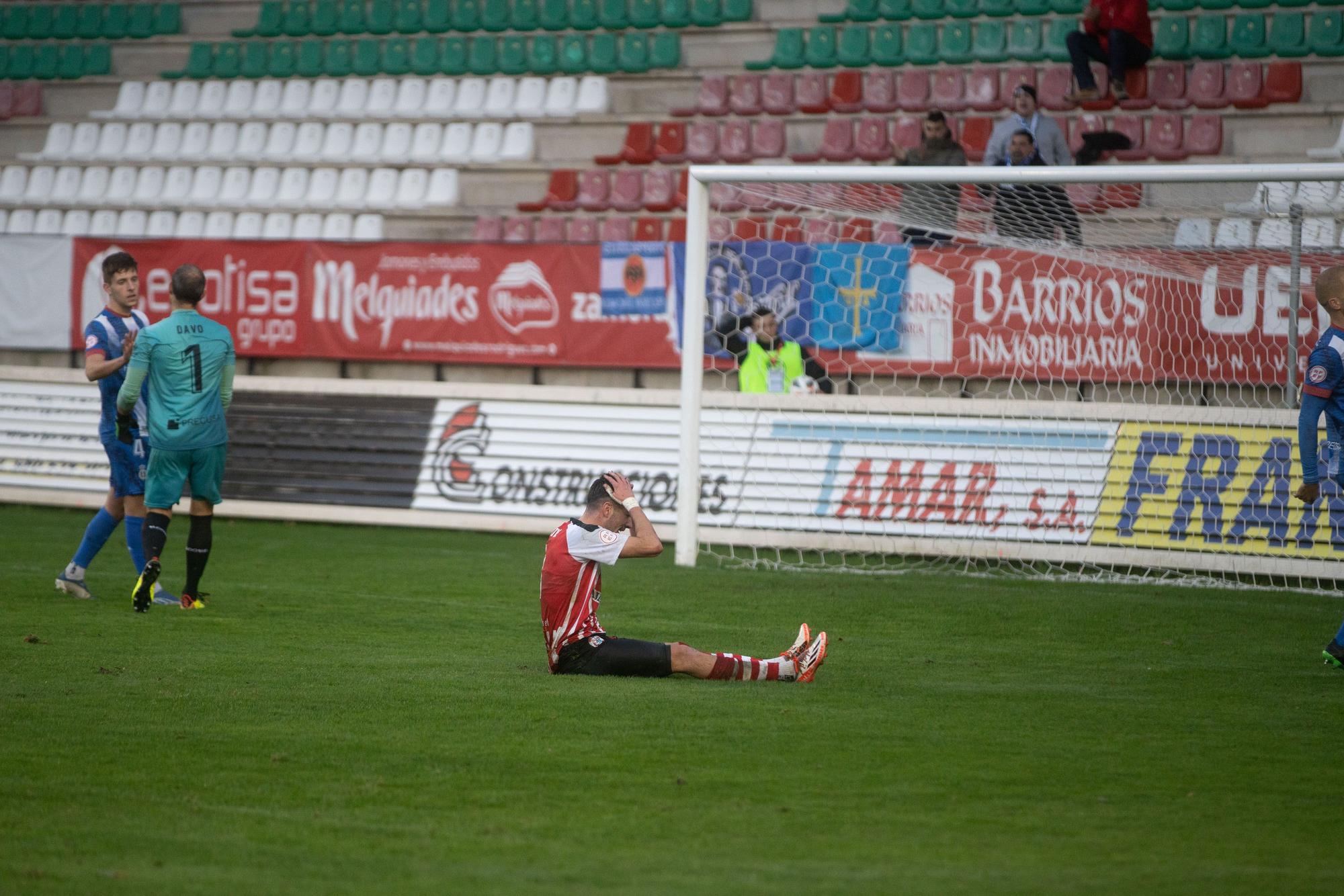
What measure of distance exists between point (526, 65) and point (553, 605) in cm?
1377

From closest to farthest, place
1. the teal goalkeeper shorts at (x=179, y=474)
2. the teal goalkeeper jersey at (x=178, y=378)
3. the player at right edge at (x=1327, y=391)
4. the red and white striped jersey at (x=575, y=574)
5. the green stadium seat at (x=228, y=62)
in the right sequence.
→ the red and white striped jersey at (x=575, y=574) → the player at right edge at (x=1327, y=391) → the teal goalkeeper jersey at (x=178, y=378) → the teal goalkeeper shorts at (x=179, y=474) → the green stadium seat at (x=228, y=62)

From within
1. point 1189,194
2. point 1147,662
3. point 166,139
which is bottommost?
point 1147,662

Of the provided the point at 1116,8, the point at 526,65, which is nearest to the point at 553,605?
the point at 1116,8

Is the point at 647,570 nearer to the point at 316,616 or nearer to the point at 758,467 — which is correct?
the point at 758,467

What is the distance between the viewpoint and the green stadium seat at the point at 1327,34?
14789 mm

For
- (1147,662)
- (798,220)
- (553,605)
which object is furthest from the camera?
(798,220)

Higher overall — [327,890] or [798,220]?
[798,220]

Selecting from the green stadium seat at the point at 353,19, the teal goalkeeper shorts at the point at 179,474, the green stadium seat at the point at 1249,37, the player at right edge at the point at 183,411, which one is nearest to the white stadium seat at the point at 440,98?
the green stadium seat at the point at 353,19

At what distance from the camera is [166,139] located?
19.3 metres

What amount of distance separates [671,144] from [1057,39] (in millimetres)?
4420

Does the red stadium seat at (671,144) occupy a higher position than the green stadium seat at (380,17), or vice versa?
the green stadium seat at (380,17)

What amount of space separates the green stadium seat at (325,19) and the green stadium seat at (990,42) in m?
8.89

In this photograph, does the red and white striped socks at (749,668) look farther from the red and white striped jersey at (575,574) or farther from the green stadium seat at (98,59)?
the green stadium seat at (98,59)

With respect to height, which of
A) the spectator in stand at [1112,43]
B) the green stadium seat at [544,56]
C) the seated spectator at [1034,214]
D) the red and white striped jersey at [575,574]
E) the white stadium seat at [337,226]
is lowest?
the red and white striped jersey at [575,574]
